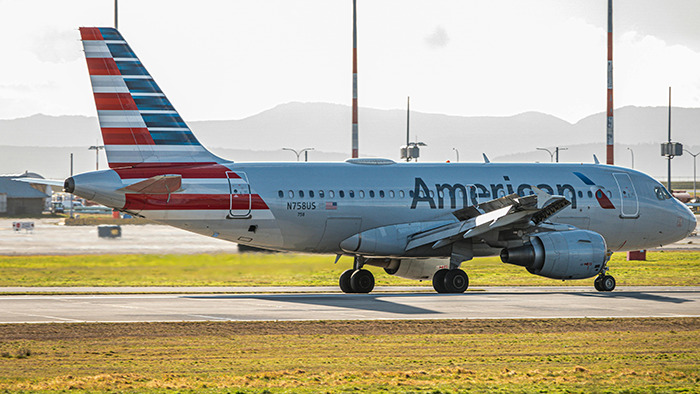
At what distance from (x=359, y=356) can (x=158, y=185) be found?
41.9 feet

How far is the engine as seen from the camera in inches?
1393

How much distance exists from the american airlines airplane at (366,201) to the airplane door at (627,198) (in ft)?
0.17

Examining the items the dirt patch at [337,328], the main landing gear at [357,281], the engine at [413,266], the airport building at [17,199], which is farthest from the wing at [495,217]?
the airport building at [17,199]

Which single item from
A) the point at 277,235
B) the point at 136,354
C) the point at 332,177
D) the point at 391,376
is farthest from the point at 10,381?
the point at 332,177

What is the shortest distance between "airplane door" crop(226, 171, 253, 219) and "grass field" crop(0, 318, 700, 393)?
7.75 metres

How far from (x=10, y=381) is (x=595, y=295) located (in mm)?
21629

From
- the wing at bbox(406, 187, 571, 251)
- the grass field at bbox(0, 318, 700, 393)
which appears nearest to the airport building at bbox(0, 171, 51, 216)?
the wing at bbox(406, 187, 571, 251)

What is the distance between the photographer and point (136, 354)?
63.7 feet

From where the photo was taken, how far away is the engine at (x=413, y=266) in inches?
1393

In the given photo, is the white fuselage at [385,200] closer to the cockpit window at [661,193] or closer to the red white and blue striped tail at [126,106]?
the cockpit window at [661,193]

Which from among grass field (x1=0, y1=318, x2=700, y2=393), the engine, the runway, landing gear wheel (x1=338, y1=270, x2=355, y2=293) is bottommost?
grass field (x1=0, y1=318, x2=700, y2=393)

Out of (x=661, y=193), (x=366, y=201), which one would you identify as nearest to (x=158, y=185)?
(x=366, y=201)

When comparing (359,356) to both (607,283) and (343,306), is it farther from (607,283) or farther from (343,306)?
(607,283)

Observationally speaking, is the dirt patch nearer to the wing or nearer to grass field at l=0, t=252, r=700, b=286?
the wing
